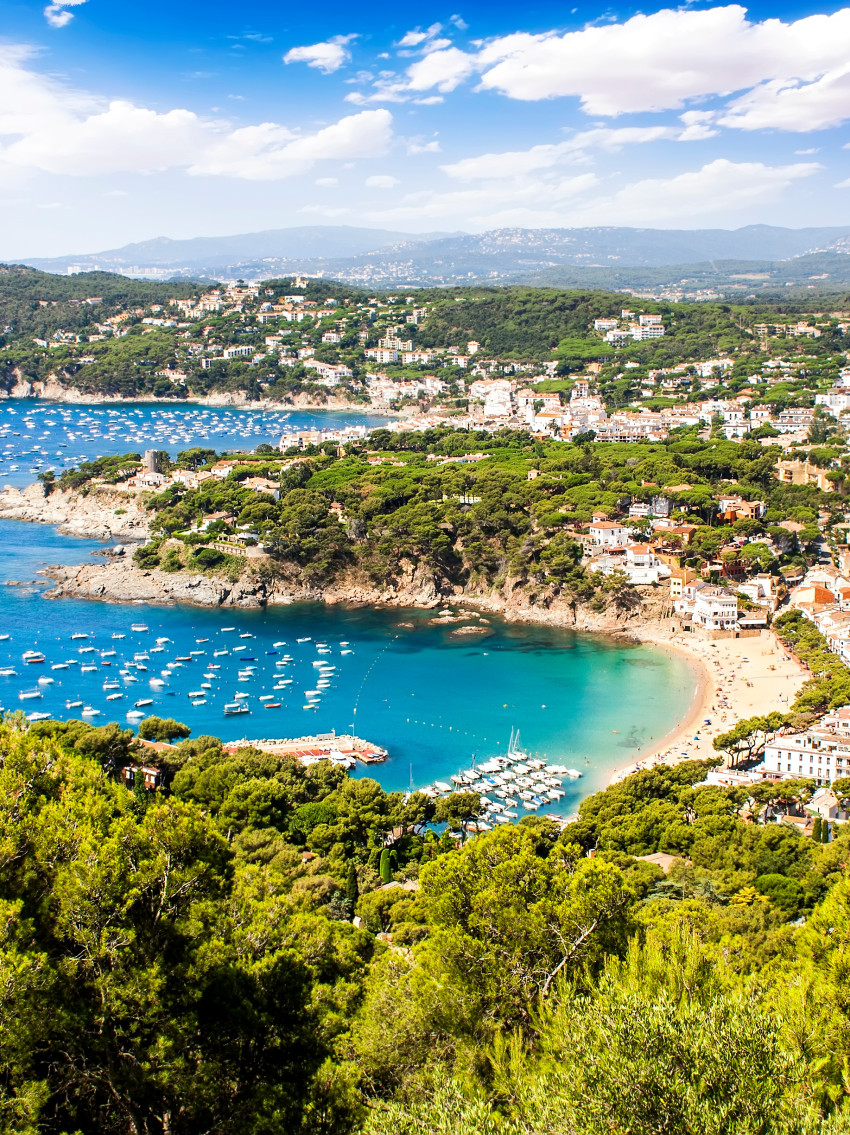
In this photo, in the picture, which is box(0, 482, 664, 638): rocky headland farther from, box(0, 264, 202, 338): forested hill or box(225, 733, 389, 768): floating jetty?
box(0, 264, 202, 338): forested hill

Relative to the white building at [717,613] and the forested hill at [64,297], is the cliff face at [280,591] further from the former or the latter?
the forested hill at [64,297]

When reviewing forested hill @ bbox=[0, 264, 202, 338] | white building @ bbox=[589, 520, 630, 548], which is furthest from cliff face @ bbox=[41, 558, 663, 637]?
forested hill @ bbox=[0, 264, 202, 338]

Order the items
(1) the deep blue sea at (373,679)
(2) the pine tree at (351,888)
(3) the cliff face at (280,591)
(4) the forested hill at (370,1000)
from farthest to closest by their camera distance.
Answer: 1. (3) the cliff face at (280,591)
2. (1) the deep blue sea at (373,679)
3. (2) the pine tree at (351,888)
4. (4) the forested hill at (370,1000)

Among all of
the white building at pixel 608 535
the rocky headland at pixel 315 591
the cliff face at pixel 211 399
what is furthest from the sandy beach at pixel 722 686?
the cliff face at pixel 211 399

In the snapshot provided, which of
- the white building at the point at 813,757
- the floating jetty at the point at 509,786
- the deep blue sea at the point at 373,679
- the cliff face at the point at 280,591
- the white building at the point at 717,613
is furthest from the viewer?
the cliff face at the point at 280,591

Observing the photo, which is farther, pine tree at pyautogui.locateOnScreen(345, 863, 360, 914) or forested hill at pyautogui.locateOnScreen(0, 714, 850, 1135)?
pine tree at pyautogui.locateOnScreen(345, 863, 360, 914)

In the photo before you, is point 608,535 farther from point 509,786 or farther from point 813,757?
point 509,786
